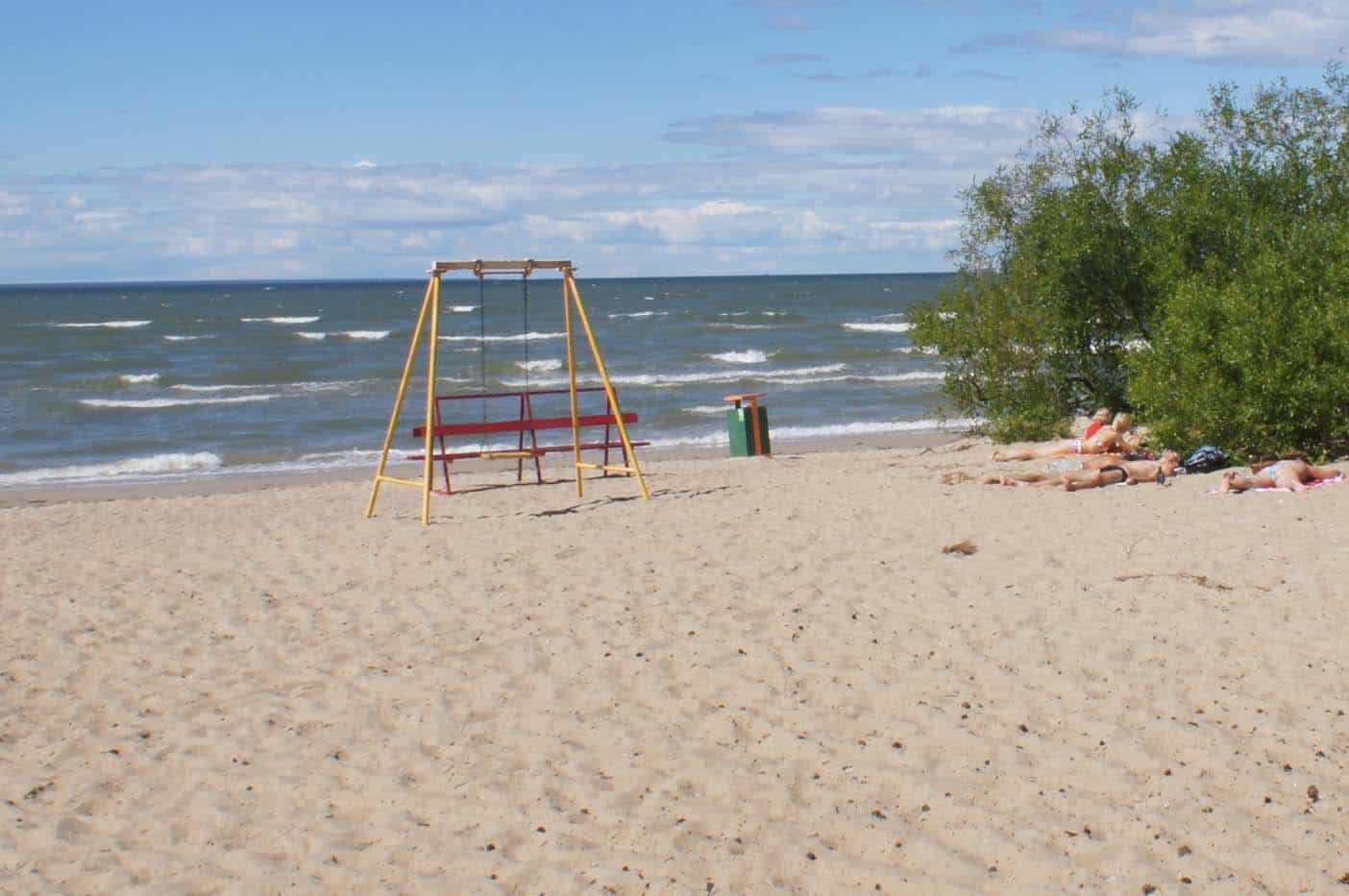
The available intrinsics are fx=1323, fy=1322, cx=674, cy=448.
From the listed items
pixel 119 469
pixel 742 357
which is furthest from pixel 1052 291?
pixel 742 357

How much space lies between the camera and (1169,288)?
41.4 ft

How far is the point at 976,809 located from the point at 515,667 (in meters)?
2.37

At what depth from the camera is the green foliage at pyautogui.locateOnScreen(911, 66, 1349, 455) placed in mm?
10484

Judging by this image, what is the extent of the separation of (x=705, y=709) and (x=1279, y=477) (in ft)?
18.4

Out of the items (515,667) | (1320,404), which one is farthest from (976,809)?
(1320,404)

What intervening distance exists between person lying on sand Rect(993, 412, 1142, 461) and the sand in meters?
2.00

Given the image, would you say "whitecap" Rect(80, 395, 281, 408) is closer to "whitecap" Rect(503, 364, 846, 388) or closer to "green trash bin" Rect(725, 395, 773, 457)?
"whitecap" Rect(503, 364, 846, 388)

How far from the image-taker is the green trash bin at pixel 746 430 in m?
15.1

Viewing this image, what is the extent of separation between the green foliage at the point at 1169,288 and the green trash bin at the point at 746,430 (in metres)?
2.03

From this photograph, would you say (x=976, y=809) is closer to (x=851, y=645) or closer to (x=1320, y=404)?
(x=851, y=645)

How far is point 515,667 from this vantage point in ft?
19.4

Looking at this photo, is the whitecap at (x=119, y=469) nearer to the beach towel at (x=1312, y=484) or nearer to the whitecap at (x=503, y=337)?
the beach towel at (x=1312, y=484)

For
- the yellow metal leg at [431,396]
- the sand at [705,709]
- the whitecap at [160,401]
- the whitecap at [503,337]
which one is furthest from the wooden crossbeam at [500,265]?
the whitecap at [503,337]

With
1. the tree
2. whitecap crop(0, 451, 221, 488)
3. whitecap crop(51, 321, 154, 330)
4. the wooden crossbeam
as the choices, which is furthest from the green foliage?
whitecap crop(51, 321, 154, 330)
